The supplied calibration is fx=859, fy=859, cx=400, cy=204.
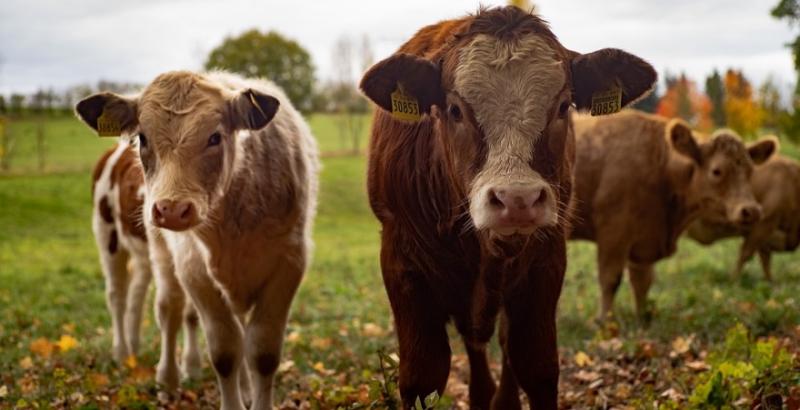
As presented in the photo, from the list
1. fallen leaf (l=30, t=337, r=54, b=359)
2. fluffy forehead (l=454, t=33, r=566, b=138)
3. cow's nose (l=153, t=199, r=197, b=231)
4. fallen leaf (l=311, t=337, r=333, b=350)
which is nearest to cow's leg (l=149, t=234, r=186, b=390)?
fallen leaf (l=311, t=337, r=333, b=350)

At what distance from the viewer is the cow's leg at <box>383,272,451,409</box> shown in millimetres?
4180

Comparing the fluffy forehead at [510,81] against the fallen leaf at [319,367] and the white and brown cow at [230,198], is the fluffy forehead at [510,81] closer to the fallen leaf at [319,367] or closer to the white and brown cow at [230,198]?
the white and brown cow at [230,198]

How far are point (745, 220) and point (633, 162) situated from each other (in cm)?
131

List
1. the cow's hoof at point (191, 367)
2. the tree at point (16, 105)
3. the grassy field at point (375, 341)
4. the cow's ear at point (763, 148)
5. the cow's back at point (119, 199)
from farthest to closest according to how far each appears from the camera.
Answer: the tree at point (16, 105)
the cow's ear at point (763, 148)
the cow's back at point (119, 199)
the cow's hoof at point (191, 367)
the grassy field at point (375, 341)

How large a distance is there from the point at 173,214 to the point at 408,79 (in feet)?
4.60

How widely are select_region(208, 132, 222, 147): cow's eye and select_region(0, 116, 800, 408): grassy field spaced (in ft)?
4.73

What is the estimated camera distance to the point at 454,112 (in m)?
3.70

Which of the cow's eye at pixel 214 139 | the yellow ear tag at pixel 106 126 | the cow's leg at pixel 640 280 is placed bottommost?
the cow's leg at pixel 640 280

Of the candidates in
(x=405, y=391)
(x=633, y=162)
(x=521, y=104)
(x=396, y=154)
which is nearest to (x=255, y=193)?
(x=396, y=154)

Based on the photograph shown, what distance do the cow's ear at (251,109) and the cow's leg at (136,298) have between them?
132 inches

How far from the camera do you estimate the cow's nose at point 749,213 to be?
901cm

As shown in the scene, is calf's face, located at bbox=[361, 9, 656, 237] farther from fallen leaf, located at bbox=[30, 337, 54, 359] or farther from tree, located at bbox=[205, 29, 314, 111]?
tree, located at bbox=[205, 29, 314, 111]

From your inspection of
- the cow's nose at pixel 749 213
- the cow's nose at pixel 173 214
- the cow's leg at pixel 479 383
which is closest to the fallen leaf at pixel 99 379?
the cow's nose at pixel 173 214

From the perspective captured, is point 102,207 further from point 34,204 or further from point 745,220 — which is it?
point 34,204
